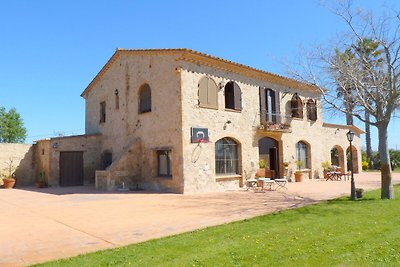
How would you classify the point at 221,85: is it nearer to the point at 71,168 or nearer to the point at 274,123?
the point at 274,123

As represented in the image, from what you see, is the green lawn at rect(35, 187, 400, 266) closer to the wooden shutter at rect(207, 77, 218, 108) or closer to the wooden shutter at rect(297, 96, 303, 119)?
the wooden shutter at rect(207, 77, 218, 108)

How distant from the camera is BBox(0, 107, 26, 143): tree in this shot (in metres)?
42.0

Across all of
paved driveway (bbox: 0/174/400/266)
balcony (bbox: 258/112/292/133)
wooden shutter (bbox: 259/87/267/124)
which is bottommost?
paved driveway (bbox: 0/174/400/266)

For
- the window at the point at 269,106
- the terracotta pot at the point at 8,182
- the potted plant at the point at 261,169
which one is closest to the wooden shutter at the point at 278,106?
the window at the point at 269,106

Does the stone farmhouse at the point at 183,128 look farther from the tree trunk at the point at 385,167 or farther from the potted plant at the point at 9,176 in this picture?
the tree trunk at the point at 385,167

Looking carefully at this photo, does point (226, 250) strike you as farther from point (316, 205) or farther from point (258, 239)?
point (316, 205)

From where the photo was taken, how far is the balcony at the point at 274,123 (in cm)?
1757

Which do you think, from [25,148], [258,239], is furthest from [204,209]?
[25,148]

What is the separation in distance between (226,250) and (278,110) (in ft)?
48.5

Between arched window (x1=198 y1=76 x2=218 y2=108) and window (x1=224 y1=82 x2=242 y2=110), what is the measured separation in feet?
3.86

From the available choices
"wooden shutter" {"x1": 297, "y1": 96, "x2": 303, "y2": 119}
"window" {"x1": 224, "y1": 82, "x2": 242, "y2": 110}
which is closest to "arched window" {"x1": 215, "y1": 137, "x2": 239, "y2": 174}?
"window" {"x1": 224, "y1": 82, "x2": 242, "y2": 110}

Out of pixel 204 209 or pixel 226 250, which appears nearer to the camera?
pixel 226 250

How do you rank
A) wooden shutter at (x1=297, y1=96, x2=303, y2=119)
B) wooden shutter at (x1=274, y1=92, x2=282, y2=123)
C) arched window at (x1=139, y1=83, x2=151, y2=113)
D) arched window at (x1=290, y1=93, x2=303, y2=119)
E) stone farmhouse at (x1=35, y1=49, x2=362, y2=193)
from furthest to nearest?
1. wooden shutter at (x1=297, y1=96, x2=303, y2=119)
2. arched window at (x1=290, y1=93, x2=303, y2=119)
3. wooden shutter at (x1=274, y1=92, x2=282, y2=123)
4. arched window at (x1=139, y1=83, x2=151, y2=113)
5. stone farmhouse at (x1=35, y1=49, x2=362, y2=193)

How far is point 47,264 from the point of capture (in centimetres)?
478
